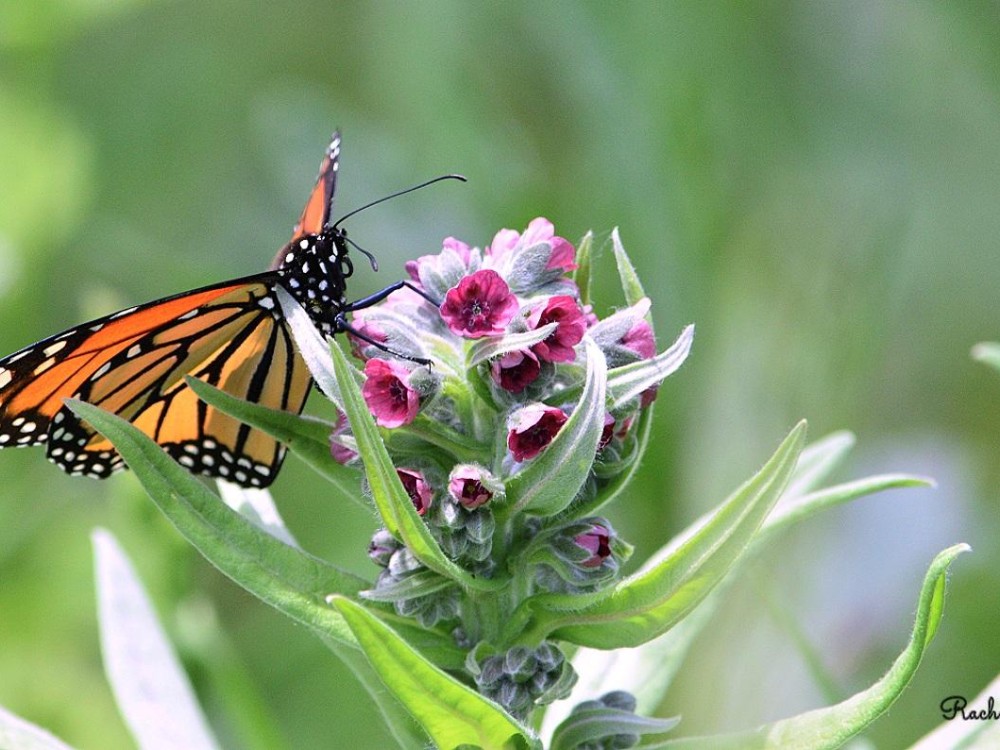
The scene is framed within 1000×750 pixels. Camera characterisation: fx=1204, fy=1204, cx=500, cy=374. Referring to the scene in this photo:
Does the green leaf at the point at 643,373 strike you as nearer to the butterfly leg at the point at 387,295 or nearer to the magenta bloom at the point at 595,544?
the magenta bloom at the point at 595,544

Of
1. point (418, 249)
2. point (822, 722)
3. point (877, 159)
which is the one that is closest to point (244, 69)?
point (418, 249)

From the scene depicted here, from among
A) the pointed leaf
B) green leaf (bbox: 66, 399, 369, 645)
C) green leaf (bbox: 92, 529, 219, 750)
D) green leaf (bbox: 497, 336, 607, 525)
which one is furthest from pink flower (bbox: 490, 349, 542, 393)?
green leaf (bbox: 92, 529, 219, 750)

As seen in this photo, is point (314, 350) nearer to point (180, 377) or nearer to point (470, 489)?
point (470, 489)

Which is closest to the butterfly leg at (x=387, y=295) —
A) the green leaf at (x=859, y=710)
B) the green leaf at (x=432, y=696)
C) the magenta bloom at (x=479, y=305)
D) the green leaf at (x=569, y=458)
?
the magenta bloom at (x=479, y=305)

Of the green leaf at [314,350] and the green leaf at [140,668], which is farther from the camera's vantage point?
the green leaf at [140,668]

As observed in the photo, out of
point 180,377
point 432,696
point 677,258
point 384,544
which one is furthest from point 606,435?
point 677,258

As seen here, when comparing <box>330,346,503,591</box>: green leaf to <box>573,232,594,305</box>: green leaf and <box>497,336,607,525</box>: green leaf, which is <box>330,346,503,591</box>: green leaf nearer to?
<box>497,336,607,525</box>: green leaf
